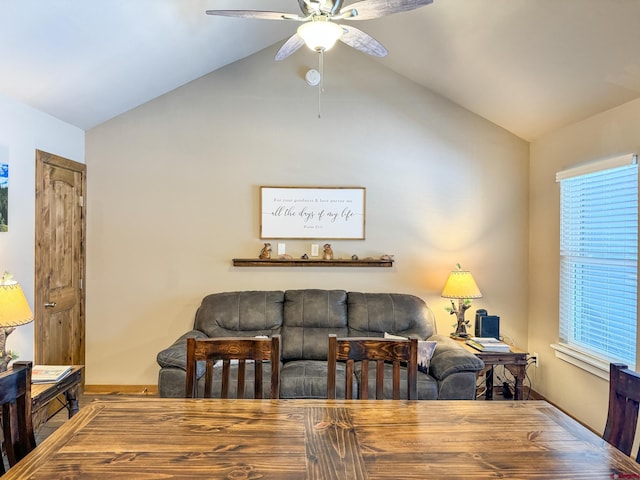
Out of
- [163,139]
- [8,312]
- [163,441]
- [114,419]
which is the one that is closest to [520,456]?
[163,441]

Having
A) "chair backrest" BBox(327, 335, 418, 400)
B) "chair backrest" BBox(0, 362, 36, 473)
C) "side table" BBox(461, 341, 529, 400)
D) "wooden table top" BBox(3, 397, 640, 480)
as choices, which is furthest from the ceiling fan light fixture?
"side table" BBox(461, 341, 529, 400)

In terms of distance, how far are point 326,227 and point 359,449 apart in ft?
9.33

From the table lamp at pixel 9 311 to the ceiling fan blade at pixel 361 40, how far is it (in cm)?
247

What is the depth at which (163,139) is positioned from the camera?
4.00m

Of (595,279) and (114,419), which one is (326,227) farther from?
(114,419)

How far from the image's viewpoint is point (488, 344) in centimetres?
337

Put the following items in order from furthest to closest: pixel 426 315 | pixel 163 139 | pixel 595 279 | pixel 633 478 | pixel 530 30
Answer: pixel 163 139 → pixel 426 315 → pixel 595 279 → pixel 530 30 → pixel 633 478

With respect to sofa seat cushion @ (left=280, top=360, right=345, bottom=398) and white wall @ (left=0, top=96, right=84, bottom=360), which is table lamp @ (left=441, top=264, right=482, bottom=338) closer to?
sofa seat cushion @ (left=280, top=360, right=345, bottom=398)

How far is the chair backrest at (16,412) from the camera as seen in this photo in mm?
1317

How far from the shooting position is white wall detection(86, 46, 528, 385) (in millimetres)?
3982

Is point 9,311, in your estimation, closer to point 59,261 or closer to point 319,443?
point 59,261

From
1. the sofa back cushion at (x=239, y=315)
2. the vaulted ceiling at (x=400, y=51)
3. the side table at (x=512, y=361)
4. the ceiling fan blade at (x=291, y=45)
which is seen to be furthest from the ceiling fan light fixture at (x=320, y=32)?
the side table at (x=512, y=361)

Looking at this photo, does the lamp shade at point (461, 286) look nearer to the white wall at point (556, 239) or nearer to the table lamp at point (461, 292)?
the table lamp at point (461, 292)

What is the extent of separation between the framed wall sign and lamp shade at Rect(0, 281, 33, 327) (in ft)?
6.56
